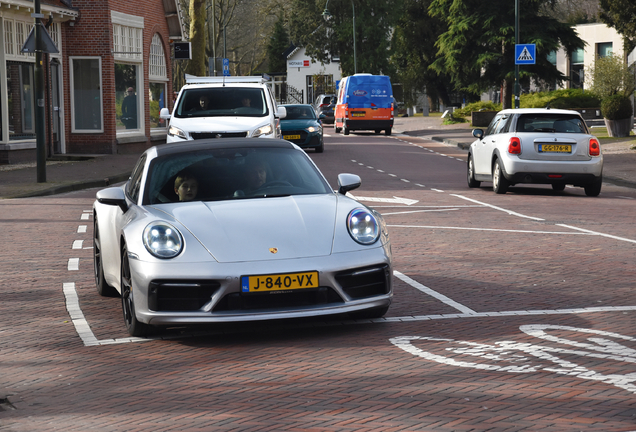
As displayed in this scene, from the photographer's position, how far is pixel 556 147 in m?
16.7

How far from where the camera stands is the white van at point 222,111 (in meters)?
17.8

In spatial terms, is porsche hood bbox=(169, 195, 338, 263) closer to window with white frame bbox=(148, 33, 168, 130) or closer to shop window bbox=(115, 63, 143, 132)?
shop window bbox=(115, 63, 143, 132)

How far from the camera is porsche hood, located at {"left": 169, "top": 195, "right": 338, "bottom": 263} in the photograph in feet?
20.1

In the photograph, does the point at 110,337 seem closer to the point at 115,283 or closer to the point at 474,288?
the point at 115,283

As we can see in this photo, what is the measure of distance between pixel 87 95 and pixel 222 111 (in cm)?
1324

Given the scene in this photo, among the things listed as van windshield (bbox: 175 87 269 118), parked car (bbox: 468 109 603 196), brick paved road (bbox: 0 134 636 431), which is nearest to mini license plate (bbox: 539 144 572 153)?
parked car (bbox: 468 109 603 196)

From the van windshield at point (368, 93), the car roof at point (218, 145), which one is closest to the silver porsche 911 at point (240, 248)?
the car roof at point (218, 145)

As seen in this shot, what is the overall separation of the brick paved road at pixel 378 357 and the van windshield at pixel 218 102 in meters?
8.13

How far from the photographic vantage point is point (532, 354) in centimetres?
578

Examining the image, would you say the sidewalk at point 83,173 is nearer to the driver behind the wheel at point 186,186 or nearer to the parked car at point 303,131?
the parked car at point 303,131

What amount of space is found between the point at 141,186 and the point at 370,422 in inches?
133

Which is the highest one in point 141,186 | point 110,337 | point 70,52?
point 70,52

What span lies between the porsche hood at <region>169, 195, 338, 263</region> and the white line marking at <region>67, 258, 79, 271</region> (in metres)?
3.40

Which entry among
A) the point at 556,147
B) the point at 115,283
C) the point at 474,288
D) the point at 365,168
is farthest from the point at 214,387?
the point at 365,168
